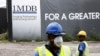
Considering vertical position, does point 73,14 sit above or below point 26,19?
above

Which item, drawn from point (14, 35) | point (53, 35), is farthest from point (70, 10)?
point (53, 35)

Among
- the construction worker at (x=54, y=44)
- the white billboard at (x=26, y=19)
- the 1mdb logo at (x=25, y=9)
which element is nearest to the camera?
the construction worker at (x=54, y=44)

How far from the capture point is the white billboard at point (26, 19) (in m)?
25.4

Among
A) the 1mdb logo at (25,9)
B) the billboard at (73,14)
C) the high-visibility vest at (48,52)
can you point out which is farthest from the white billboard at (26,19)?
the high-visibility vest at (48,52)

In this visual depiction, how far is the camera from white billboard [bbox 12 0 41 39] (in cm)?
2538

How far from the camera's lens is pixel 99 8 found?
25656mm

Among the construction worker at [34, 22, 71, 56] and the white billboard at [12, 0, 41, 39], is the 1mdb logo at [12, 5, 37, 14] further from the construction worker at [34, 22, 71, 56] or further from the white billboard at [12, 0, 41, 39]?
the construction worker at [34, 22, 71, 56]

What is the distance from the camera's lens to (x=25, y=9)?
25.7m

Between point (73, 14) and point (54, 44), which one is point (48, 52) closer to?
point (54, 44)

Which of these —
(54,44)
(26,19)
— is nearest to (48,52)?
(54,44)

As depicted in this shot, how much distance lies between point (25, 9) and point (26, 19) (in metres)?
0.62

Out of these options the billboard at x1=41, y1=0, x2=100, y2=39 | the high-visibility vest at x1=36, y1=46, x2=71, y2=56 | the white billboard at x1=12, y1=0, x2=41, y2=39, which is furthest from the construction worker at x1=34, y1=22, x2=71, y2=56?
the billboard at x1=41, y1=0, x2=100, y2=39

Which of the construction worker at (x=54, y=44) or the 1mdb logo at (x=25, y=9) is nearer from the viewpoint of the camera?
the construction worker at (x=54, y=44)

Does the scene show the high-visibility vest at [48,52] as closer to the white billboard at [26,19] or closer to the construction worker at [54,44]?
the construction worker at [54,44]
